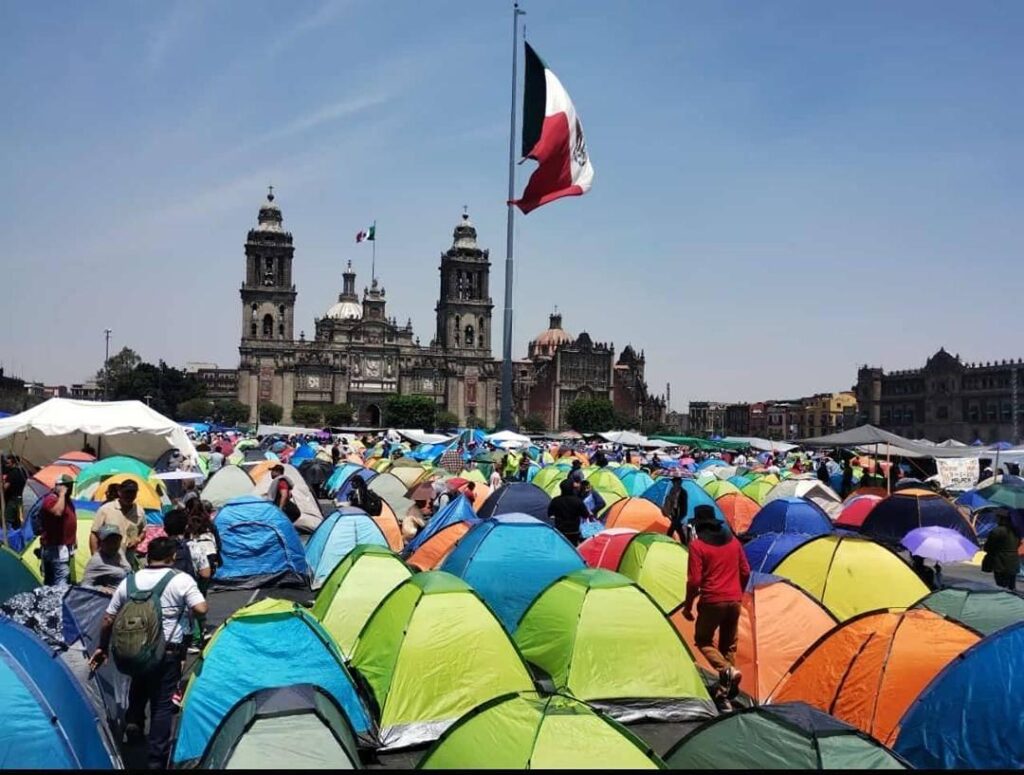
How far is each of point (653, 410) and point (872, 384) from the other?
28210 millimetres

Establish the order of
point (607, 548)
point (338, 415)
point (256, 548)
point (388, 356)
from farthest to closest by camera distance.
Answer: point (388, 356) → point (338, 415) → point (256, 548) → point (607, 548)

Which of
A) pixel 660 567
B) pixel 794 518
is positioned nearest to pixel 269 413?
pixel 794 518

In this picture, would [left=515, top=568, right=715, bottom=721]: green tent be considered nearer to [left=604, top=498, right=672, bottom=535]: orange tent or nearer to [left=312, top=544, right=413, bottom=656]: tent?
[left=312, top=544, right=413, bottom=656]: tent

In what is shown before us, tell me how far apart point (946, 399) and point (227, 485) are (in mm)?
82162

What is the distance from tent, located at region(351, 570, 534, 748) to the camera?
6703 mm

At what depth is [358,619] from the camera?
27.8 feet

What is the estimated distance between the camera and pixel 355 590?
28.4 ft

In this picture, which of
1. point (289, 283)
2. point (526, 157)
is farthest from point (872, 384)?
point (526, 157)

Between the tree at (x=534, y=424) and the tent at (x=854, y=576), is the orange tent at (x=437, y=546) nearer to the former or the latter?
the tent at (x=854, y=576)

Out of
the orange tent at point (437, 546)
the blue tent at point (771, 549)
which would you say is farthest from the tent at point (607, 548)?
the orange tent at point (437, 546)

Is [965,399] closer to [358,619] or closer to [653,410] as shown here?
[653,410]

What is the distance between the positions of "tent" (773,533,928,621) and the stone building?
7387 cm

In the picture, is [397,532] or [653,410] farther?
[653,410]

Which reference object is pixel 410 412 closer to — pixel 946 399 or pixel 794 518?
pixel 946 399
